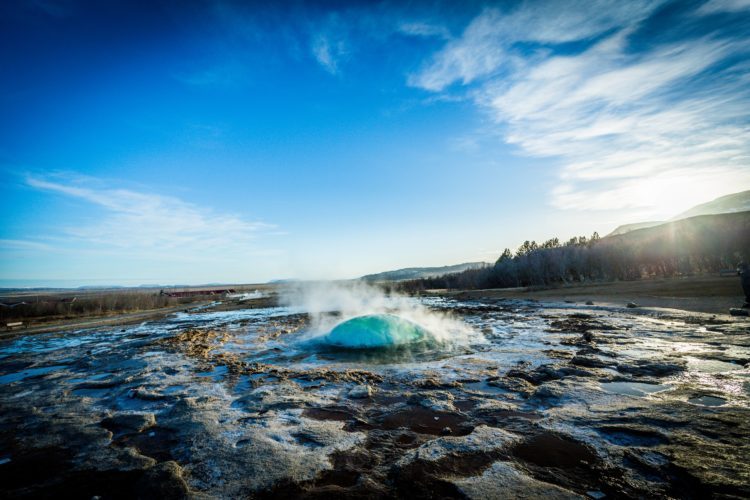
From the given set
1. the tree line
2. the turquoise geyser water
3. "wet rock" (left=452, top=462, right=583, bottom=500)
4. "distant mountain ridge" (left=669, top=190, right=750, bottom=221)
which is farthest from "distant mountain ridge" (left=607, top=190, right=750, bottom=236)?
"wet rock" (left=452, top=462, right=583, bottom=500)

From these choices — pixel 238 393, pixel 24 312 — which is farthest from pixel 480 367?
pixel 24 312

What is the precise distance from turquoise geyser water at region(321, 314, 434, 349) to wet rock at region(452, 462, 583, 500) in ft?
25.6

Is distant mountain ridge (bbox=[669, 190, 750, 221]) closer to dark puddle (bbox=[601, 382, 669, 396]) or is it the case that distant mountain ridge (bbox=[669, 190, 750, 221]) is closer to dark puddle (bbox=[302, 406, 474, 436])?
dark puddle (bbox=[601, 382, 669, 396])

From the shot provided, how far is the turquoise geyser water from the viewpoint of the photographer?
441 inches

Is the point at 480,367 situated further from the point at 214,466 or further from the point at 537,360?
the point at 214,466

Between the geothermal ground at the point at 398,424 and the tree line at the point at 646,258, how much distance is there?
1576 inches

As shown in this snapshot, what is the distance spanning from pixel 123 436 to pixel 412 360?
654 centimetres

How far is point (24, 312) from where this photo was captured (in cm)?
2859

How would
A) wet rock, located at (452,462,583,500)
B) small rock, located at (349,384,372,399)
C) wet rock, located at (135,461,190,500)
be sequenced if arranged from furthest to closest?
1. small rock, located at (349,384,372,399)
2. wet rock, located at (135,461,190,500)
3. wet rock, located at (452,462,583,500)

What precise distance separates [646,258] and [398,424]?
2036 inches

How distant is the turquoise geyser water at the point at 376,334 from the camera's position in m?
11.2

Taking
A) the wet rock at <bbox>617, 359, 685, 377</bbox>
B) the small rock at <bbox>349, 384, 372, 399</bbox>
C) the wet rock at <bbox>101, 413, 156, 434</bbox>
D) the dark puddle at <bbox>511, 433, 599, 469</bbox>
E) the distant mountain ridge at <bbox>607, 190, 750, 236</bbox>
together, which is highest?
the distant mountain ridge at <bbox>607, 190, 750, 236</bbox>

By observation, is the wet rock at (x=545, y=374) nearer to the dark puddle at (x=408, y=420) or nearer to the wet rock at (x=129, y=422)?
the dark puddle at (x=408, y=420)

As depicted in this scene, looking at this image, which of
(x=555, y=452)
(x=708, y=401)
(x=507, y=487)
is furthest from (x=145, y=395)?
(x=708, y=401)
